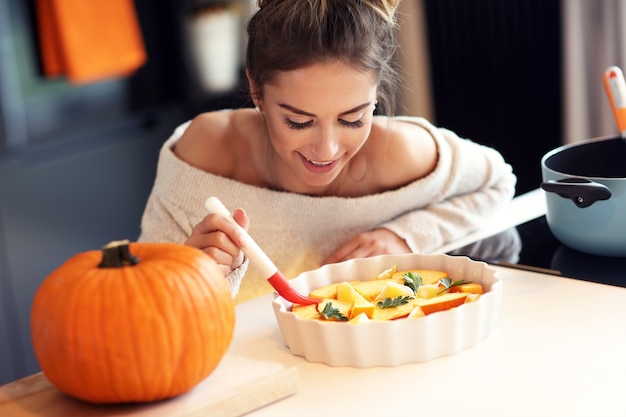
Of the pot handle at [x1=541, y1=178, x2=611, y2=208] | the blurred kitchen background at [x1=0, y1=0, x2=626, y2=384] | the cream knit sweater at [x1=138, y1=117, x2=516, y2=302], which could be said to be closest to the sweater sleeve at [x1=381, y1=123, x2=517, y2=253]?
the cream knit sweater at [x1=138, y1=117, x2=516, y2=302]

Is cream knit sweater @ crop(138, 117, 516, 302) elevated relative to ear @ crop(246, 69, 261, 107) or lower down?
lower down

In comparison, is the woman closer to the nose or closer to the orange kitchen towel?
the nose

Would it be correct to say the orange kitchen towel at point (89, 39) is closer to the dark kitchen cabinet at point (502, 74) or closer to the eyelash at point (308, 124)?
the dark kitchen cabinet at point (502, 74)

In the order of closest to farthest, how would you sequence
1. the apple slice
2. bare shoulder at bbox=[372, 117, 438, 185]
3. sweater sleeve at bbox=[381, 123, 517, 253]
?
the apple slice < sweater sleeve at bbox=[381, 123, 517, 253] < bare shoulder at bbox=[372, 117, 438, 185]

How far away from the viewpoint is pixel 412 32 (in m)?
2.96

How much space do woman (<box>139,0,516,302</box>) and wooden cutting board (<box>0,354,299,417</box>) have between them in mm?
307

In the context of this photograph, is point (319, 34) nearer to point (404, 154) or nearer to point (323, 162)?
point (323, 162)

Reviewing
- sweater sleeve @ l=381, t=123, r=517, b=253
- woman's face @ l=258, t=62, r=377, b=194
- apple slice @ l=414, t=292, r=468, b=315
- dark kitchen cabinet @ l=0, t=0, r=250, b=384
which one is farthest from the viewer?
dark kitchen cabinet @ l=0, t=0, r=250, b=384

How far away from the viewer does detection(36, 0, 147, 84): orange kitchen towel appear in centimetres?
240

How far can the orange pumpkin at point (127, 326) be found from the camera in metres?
0.78

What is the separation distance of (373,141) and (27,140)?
1230mm

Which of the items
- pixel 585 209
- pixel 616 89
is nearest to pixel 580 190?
pixel 585 209

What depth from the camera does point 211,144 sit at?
1540 mm

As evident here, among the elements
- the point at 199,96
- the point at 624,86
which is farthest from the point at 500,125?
the point at 624,86
